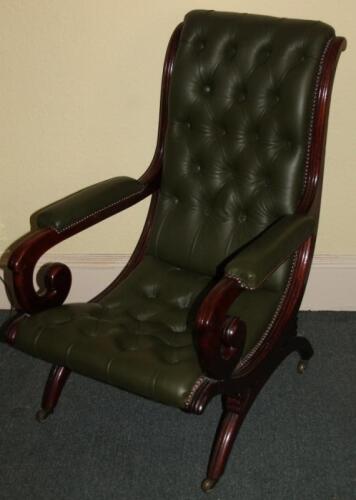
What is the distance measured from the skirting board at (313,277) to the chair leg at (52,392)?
56 cm

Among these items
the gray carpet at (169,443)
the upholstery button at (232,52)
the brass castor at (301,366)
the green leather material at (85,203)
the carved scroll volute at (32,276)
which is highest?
the upholstery button at (232,52)

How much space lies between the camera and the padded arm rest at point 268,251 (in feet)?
4.19

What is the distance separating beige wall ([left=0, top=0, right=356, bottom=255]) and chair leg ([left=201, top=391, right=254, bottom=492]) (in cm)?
87

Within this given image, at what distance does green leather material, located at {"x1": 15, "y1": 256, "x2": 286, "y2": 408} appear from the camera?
4.48 ft

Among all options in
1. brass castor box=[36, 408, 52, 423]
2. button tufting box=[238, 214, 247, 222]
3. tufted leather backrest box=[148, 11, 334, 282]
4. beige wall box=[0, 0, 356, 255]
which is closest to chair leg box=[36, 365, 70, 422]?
brass castor box=[36, 408, 52, 423]

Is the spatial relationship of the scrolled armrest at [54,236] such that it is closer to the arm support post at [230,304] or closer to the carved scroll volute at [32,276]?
the carved scroll volute at [32,276]

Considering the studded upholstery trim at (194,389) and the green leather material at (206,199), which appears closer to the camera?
the studded upholstery trim at (194,389)

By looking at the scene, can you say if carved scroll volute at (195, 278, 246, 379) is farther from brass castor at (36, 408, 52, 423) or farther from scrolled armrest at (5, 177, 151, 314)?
brass castor at (36, 408, 52, 423)

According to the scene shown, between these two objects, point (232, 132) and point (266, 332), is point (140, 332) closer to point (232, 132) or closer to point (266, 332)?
point (266, 332)

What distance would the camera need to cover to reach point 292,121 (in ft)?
5.36

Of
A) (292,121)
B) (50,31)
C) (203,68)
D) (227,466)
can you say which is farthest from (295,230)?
(50,31)

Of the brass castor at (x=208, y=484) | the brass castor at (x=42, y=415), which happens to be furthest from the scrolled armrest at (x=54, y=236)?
the brass castor at (x=208, y=484)

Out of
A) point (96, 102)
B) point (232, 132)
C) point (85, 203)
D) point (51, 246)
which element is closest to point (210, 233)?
point (232, 132)

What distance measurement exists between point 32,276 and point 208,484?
29.0 inches
